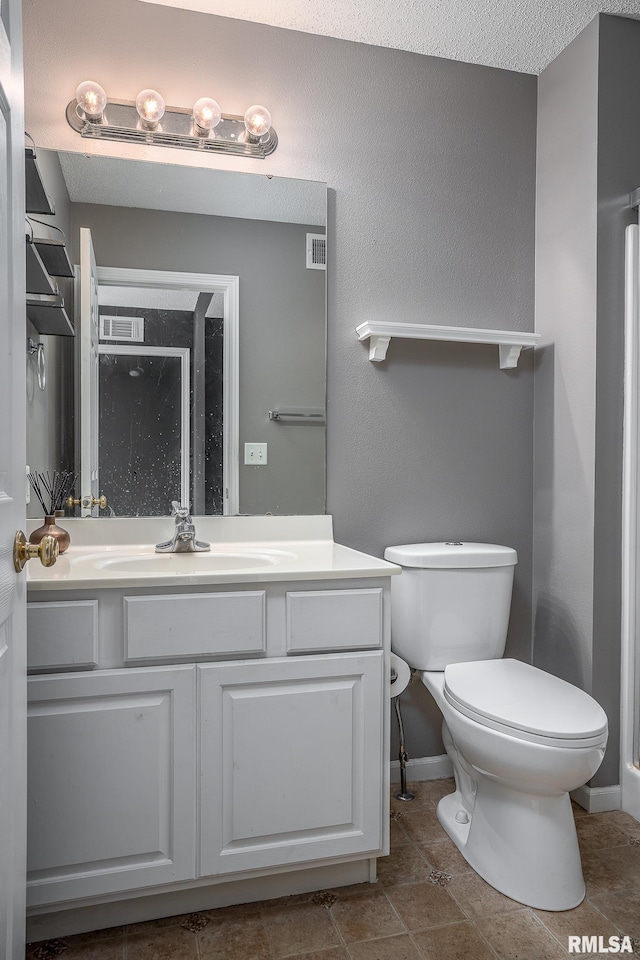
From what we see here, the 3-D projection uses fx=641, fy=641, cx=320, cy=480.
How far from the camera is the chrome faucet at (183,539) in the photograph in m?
1.84

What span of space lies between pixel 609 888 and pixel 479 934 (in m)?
0.40

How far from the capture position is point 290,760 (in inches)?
59.0

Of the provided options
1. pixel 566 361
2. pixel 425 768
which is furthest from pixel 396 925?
pixel 566 361

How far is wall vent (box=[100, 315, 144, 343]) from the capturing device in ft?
6.15

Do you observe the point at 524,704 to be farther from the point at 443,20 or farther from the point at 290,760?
the point at 443,20

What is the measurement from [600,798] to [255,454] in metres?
1.53

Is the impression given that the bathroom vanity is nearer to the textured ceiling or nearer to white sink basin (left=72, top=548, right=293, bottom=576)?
white sink basin (left=72, top=548, right=293, bottom=576)

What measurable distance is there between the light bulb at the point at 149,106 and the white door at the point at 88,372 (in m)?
0.38

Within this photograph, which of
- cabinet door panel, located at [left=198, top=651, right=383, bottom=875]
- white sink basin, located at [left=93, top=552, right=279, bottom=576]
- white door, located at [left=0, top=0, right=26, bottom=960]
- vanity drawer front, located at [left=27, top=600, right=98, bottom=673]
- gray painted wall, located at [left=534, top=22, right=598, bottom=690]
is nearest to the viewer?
white door, located at [left=0, top=0, right=26, bottom=960]

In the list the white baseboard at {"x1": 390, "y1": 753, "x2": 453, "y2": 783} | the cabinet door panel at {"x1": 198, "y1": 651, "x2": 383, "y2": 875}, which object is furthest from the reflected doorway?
the white baseboard at {"x1": 390, "y1": 753, "x2": 453, "y2": 783}

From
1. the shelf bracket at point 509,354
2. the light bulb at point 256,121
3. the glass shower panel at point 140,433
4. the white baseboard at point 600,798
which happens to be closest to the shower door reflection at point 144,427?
the glass shower panel at point 140,433

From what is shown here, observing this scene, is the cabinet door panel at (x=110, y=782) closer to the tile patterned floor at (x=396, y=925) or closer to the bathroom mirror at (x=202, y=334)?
the tile patterned floor at (x=396, y=925)

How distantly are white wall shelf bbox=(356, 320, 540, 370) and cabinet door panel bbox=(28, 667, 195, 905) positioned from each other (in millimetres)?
1166

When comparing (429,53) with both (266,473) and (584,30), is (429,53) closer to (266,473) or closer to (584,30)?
(584,30)
